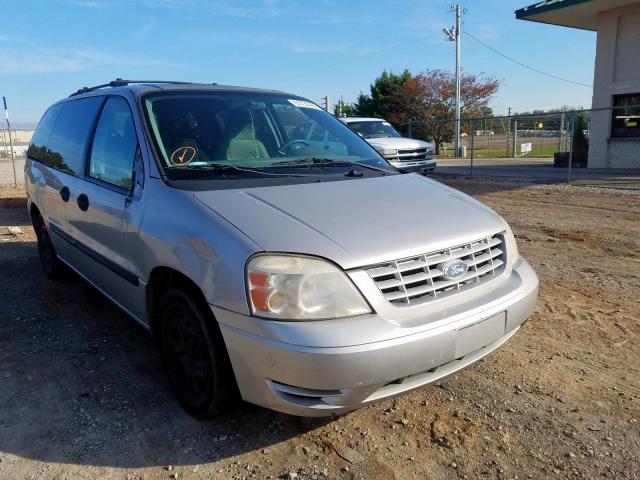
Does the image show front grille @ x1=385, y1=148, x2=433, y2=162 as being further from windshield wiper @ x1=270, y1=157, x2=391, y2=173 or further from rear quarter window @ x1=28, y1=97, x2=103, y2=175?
windshield wiper @ x1=270, y1=157, x2=391, y2=173

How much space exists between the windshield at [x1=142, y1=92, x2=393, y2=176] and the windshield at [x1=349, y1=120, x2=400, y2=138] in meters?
9.38

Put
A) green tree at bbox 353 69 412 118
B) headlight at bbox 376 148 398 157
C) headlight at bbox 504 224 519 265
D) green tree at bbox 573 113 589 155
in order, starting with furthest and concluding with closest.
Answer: green tree at bbox 353 69 412 118, green tree at bbox 573 113 589 155, headlight at bbox 376 148 398 157, headlight at bbox 504 224 519 265

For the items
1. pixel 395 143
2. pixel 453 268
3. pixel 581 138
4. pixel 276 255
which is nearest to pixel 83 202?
pixel 276 255

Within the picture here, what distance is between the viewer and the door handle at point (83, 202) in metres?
3.71

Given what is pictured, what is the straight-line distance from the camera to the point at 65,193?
4.18 m

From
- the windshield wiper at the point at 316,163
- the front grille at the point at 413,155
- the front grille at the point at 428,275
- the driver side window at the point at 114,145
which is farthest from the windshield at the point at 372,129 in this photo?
the front grille at the point at 428,275

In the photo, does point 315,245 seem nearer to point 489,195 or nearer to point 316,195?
point 316,195

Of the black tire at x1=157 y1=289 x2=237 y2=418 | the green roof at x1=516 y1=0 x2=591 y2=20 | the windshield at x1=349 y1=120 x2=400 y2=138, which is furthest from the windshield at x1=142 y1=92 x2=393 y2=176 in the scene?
the green roof at x1=516 y1=0 x2=591 y2=20

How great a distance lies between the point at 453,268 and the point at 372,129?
11.5 meters

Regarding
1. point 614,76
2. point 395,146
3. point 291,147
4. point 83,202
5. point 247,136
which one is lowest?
point 395,146

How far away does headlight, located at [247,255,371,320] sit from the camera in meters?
2.24

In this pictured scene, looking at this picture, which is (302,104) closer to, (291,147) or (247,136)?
(291,147)

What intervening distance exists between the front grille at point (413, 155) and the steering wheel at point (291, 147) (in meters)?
8.40

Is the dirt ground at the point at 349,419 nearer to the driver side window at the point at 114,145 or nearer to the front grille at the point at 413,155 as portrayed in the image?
the driver side window at the point at 114,145
